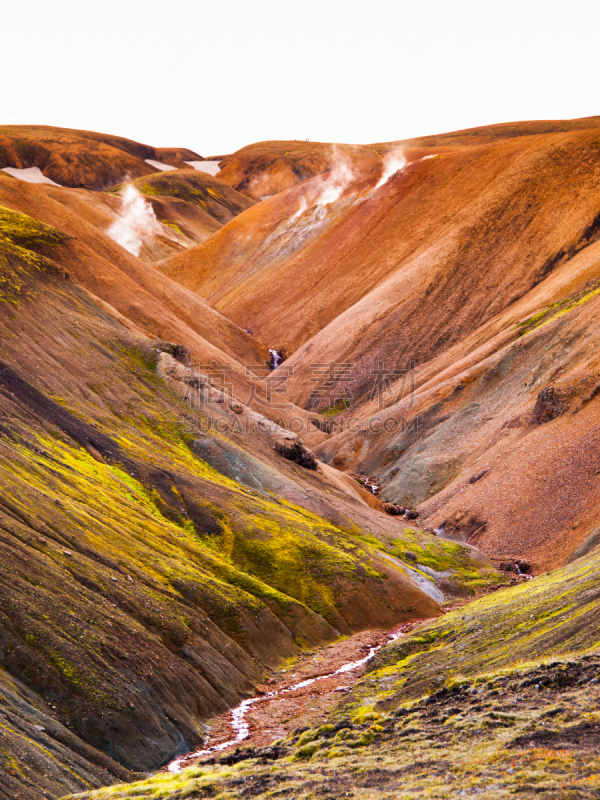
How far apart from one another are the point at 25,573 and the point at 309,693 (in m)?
13.9

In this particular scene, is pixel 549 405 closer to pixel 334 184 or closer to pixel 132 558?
pixel 132 558

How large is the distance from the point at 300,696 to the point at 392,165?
405 ft

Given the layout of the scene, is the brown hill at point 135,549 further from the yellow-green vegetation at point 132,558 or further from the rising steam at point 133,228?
the rising steam at point 133,228

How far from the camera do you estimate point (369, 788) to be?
15.9 metres

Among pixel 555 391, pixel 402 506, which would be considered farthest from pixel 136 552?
pixel 555 391

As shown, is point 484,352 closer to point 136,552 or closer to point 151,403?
point 151,403

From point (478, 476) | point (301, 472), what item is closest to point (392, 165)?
point (478, 476)

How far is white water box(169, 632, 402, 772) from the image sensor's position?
82.0 ft

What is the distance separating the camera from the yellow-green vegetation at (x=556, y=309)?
71688 millimetres

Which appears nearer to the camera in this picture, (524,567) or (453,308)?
(524,567)

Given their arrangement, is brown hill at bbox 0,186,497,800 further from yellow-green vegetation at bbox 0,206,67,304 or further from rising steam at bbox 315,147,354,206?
rising steam at bbox 315,147,354,206

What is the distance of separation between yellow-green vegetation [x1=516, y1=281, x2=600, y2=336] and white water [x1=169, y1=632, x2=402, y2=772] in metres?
46.0

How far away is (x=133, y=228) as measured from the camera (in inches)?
7288

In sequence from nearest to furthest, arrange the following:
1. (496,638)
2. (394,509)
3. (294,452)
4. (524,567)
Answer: (496,638)
(524,567)
(294,452)
(394,509)
